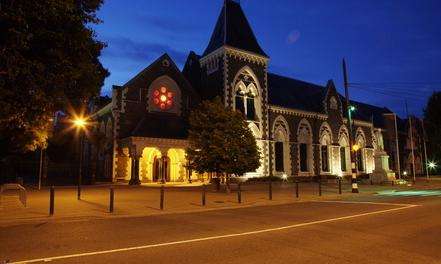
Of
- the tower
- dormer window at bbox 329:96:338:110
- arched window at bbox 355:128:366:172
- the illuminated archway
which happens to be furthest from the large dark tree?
arched window at bbox 355:128:366:172

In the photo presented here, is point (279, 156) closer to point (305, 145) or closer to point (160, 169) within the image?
point (305, 145)

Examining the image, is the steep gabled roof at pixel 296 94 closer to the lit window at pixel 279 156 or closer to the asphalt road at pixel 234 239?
the lit window at pixel 279 156

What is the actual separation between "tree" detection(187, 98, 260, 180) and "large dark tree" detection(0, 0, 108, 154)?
1138cm

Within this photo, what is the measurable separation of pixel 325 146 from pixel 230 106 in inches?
678

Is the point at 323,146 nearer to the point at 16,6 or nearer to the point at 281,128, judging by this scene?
the point at 281,128

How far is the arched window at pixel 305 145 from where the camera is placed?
1786 inches

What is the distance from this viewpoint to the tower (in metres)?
38.8

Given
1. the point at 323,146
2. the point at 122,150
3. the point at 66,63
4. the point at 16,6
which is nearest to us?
the point at 16,6

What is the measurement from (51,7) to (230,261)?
323 inches

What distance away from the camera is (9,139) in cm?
1561

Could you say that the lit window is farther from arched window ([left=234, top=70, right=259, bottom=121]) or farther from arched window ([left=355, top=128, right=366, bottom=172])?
arched window ([left=355, top=128, right=366, bottom=172])

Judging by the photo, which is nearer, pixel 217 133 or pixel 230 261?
pixel 230 261

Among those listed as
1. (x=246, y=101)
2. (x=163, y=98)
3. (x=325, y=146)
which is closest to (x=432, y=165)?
(x=325, y=146)

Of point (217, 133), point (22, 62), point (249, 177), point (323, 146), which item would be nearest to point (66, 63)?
point (22, 62)
